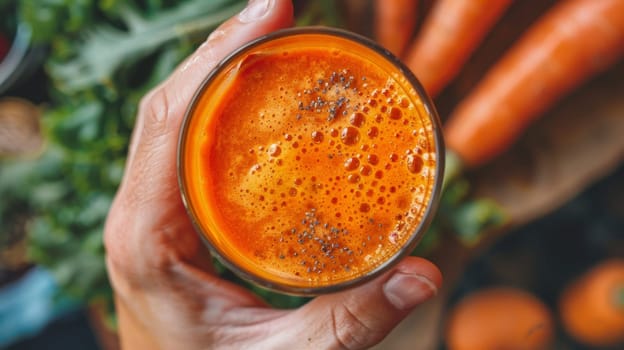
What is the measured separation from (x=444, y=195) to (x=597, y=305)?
25.4 inches

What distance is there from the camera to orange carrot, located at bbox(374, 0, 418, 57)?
1.88 m

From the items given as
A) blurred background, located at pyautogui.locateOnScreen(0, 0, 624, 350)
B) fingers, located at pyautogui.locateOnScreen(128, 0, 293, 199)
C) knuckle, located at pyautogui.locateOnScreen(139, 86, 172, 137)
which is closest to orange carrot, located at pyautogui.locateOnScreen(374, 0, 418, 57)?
blurred background, located at pyautogui.locateOnScreen(0, 0, 624, 350)

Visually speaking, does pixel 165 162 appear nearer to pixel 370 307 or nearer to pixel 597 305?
pixel 370 307

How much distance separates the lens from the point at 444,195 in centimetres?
181

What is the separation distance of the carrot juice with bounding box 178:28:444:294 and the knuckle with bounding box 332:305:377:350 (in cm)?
11

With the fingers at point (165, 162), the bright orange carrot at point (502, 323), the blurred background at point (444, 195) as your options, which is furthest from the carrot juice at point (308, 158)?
the bright orange carrot at point (502, 323)

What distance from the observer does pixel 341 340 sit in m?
1.20

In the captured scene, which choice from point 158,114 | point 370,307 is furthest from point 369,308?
point 158,114

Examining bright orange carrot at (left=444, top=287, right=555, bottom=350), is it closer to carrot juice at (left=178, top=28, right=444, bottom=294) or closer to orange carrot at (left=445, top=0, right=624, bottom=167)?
orange carrot at (left=445, top=0, right=624, bottom=167)

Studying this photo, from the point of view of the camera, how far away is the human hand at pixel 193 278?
3.90 ft

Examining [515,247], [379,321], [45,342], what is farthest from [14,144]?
[515,247]

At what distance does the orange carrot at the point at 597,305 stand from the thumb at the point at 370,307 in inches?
40.3

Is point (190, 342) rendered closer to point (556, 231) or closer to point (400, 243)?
point (400, 243)

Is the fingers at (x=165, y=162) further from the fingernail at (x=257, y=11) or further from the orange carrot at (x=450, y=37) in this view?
the orange carrot at (x=450, y=37)
